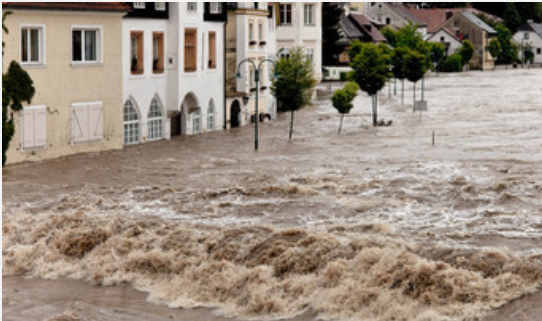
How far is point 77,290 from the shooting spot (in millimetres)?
22641

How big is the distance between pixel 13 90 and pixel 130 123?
8.29 m

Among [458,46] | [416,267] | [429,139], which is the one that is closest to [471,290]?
[416,267]

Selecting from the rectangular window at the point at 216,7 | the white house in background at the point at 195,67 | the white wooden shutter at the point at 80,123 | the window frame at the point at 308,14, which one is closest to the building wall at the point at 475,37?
the window frame at the point at 308,14

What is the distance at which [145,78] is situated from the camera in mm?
45969

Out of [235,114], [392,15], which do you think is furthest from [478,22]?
[235,114]

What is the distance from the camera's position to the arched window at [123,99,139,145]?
147 feet

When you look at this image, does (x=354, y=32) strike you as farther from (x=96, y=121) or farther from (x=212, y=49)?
(x=96, y=121)

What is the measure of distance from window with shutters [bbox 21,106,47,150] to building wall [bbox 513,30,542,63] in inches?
5028

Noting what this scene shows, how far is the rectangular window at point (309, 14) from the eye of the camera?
76.0 m

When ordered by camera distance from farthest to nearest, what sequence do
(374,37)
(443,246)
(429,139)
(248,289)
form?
(374,37) → (429,139) → (443,246) → (248,289)

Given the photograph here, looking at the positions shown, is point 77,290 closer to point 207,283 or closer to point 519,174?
point 207,283

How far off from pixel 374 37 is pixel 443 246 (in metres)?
92.3

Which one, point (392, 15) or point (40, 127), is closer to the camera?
point (40, 127)

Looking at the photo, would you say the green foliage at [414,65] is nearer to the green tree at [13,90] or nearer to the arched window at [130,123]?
the arched window at [130,123]
